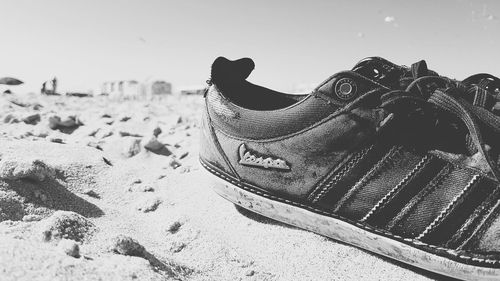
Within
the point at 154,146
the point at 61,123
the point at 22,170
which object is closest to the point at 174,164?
the point at 154,146

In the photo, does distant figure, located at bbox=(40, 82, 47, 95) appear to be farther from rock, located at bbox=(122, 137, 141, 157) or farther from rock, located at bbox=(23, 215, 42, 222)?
rock, located at bbox=(23, 215, 42, 222)

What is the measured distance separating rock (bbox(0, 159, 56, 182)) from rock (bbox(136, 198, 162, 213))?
0.46m

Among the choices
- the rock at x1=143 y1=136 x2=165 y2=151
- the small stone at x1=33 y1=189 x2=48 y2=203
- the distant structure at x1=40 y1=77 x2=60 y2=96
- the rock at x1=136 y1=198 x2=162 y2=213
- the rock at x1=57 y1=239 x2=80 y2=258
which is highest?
the rock at x1=57 y1=239 x2=80 y2=258

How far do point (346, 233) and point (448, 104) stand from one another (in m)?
0.58

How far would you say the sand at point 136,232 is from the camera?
1.01m

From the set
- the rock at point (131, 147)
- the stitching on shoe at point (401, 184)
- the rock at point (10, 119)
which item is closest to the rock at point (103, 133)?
the rock at point (131, 147)

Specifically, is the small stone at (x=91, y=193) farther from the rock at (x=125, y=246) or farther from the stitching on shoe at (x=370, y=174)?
the stitching on shoe at (x=370, y=174)

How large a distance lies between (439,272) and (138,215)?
1298 mm

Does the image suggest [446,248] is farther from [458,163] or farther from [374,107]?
[374,107]

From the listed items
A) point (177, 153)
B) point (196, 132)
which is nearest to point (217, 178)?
point (177, 153)

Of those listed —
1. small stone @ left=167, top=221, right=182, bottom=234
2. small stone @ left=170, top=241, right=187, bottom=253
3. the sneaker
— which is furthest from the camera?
small stone @ left=167, top=221, right=182, bottom=234

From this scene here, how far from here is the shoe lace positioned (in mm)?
1270

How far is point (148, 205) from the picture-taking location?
194 cm

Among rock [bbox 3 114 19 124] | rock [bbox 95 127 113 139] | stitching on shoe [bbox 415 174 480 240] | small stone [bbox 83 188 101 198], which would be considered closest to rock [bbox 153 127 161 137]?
rock [bbox 95 127 113 139]
